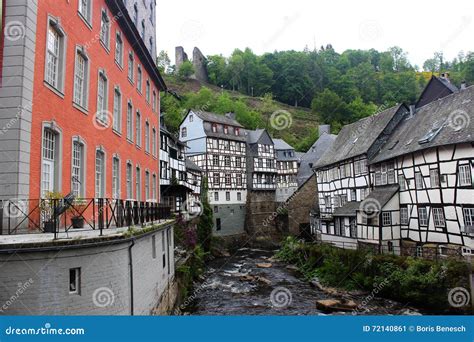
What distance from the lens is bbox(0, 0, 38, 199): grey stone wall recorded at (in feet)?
25.7

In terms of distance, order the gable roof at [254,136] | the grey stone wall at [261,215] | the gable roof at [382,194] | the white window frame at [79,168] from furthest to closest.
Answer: the gable roof at [254,136], the grey stone wall at [261,215], the gable roof at [382,194], the white window frame at [79,168]

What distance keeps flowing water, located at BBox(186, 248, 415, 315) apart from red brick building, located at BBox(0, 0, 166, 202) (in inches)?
278

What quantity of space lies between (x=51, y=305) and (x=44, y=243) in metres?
1.13

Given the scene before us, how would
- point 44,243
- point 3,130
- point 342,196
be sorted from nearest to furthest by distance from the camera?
point 44,243 → point 3,130 → point 342,196

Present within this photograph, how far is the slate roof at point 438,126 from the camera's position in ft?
59.4

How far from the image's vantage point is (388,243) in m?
21.8

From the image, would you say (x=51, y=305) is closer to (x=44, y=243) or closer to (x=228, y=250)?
(x=44, y=243)

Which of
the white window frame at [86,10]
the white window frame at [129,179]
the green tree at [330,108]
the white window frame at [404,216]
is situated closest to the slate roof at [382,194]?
the white window frame at [404,216]

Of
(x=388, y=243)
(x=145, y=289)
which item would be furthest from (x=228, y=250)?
(x=145, y=289)

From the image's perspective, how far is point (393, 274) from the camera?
1806 centimetres

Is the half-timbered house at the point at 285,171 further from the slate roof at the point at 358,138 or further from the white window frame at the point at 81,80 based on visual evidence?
the white window frame at the point at 81,80

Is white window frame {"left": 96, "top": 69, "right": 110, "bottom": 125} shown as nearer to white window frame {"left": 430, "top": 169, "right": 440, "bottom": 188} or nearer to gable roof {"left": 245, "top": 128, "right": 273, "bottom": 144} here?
white window frame {"left": 430, "top": 169, "right": 440, "bottom": 188}

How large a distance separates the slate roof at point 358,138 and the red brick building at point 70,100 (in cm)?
1708

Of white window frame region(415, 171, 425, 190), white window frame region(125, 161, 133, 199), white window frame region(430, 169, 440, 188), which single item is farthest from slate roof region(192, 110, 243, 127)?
white window frame region(430, 169, 440, 188)
